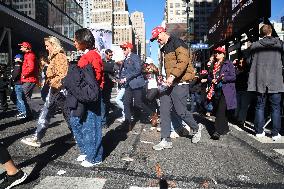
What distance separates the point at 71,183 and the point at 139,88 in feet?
13.9

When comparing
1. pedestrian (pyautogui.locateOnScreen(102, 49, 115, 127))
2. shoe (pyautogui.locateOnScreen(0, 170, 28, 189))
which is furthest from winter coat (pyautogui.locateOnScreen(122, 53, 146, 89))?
shoe (pyautogui.locateOnScreen(0, 170, 28, 189))

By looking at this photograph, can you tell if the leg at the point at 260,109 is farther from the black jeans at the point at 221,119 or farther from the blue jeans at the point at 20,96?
the blue jeans at the point at 20,96

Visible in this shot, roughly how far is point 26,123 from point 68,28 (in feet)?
141

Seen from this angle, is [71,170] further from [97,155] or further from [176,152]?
[176,152]

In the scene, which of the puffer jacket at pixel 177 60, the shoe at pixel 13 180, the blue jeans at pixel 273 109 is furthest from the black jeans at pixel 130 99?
the shoe at pixel 13 180

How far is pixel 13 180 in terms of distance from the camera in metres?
3.28

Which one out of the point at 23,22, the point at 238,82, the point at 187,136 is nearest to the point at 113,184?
the point at 187,136

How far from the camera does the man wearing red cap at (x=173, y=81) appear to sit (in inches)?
201

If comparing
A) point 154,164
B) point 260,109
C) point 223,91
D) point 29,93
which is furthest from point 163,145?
point 29,93

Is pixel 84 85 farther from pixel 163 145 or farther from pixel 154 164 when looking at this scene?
pixel 163 145

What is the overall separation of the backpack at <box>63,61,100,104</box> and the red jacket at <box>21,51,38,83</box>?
14.8 feet

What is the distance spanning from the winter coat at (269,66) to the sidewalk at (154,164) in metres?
1.04

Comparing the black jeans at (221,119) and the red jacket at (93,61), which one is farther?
the black jeans at (221,119)

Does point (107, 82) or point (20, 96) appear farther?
point (20, 96)
